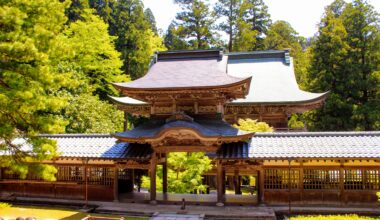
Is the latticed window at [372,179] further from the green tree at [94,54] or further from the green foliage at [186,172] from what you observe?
the green tree at [94,54]

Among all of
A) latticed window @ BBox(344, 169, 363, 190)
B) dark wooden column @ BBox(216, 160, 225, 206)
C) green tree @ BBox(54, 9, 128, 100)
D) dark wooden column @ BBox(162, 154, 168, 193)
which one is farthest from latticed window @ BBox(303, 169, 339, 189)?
green tree @ BBox(54, 9, 128, 100)

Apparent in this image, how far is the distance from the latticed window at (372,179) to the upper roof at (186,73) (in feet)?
22.9

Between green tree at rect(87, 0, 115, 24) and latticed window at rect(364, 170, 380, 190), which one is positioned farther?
green tree at rect(87, 0, 115, 24)

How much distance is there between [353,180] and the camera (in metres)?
16.7

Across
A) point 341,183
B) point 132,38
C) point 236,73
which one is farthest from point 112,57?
point 341,183

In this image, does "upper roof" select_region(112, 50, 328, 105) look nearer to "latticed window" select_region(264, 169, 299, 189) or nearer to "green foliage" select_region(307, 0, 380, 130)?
Result: "latticed window" select_region(264, 169, 299, 189)

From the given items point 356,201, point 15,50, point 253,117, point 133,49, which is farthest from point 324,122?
point 15,50

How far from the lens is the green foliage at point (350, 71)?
32.3m

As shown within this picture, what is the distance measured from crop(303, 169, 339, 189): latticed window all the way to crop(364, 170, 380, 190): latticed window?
4.18 feet

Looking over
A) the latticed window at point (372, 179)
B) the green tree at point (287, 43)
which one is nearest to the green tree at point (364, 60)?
the green tree at point (287, 43)

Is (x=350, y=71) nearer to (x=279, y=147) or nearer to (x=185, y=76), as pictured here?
(x=279, y=147)

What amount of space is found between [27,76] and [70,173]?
8132 millimetres

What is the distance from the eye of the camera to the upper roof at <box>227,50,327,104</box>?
25.5 m

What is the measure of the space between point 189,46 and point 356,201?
105ft
